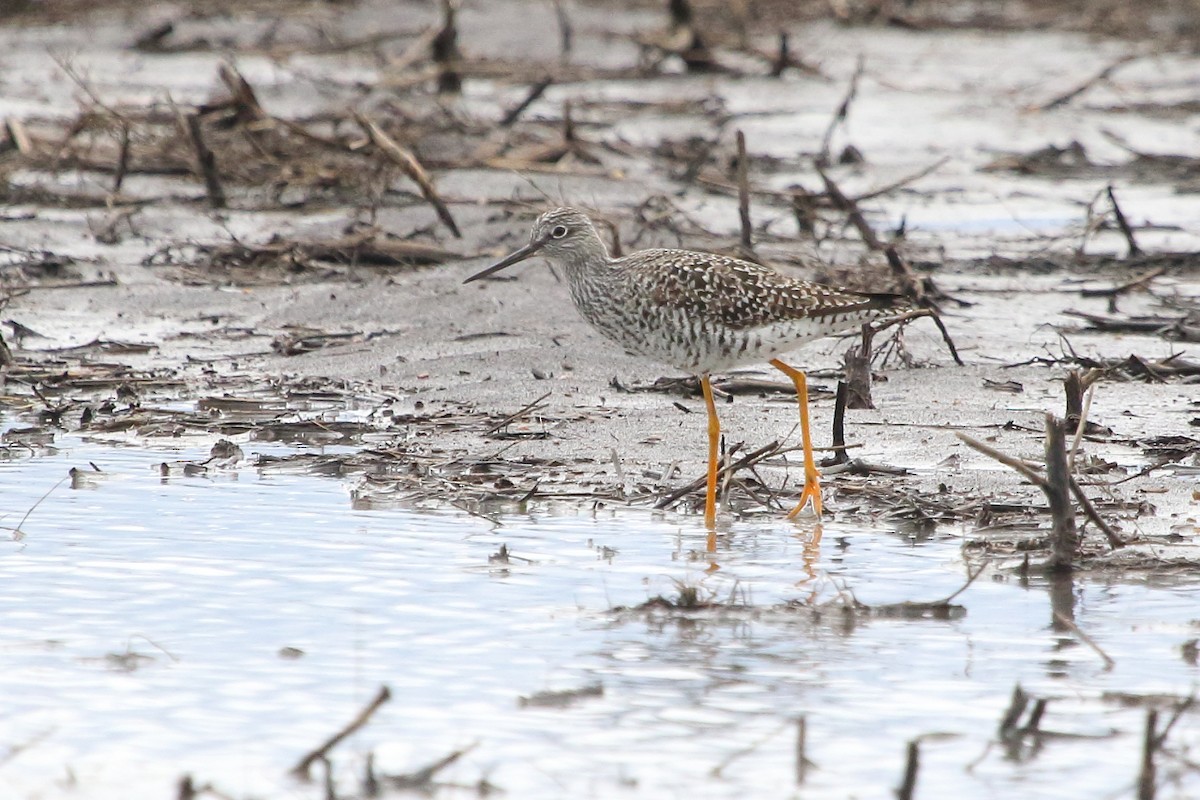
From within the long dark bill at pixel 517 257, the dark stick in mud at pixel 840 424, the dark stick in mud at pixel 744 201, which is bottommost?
the dark stick in mud at pixel 840 424

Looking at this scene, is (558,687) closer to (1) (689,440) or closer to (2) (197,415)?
(1) (689,440)

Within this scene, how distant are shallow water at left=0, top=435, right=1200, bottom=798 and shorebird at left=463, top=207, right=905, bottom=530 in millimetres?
892

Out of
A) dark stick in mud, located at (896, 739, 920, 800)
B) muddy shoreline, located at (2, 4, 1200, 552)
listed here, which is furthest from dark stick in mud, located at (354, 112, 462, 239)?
dark stick in mud, located at (896, 739, 920, 800)

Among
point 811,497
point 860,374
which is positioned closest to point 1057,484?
point 811,497

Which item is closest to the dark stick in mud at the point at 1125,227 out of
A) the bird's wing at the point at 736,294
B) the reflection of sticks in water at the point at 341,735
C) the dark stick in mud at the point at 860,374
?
the dark stick in mud at the point at 860,374

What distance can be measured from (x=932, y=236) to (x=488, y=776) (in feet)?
28.9

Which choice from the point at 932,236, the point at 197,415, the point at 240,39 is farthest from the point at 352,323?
the point at 240,39

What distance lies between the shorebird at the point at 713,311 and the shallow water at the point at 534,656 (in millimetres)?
892

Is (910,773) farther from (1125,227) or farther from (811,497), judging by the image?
(1125,227)

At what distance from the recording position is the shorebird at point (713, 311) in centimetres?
730

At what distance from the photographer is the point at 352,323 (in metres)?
9.96

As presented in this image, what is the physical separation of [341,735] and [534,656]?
1285 mm

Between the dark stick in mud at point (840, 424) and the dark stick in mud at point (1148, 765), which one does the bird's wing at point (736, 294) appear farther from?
the dark stick in mud at point (1148, 765)

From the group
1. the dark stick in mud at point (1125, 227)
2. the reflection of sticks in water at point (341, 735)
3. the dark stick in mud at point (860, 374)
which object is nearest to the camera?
the reflection of sticks in water at point (341, 735)
